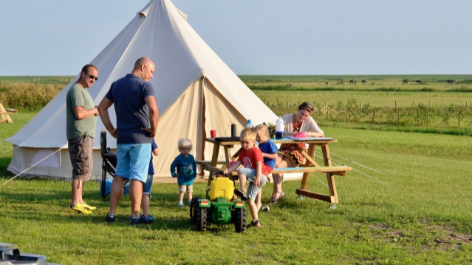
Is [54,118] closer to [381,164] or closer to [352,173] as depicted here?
[352,173]

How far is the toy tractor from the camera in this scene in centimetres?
575

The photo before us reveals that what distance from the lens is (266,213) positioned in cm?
690

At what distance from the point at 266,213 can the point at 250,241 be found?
1.41 m

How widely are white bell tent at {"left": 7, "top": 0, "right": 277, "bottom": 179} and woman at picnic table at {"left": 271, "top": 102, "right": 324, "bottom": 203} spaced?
1.66 m

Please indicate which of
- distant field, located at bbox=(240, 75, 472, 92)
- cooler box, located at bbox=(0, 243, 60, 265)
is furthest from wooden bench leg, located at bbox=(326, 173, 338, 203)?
distant field, located at bbox=(240, 75, 472, 92)

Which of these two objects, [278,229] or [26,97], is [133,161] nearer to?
[278,229]

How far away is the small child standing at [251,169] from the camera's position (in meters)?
6.10

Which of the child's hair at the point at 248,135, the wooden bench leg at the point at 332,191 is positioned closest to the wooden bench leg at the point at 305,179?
the wooden bench leg at the point at 332,191

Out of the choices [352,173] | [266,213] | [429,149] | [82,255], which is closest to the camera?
[82,255]

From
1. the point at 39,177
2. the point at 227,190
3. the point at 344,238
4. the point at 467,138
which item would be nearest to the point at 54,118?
the point at 39,177

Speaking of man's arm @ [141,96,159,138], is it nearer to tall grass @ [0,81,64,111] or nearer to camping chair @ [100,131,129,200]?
camping chair @ [100,131,129,200]

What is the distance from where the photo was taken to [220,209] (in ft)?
18.9

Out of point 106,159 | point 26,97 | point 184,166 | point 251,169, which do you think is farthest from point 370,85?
point 251,169

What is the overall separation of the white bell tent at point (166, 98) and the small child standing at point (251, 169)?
330 cm
